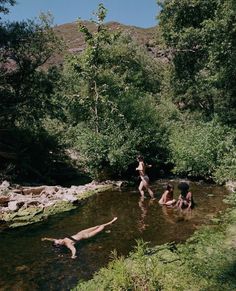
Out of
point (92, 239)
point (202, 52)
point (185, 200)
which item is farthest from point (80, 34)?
point (92, 239)

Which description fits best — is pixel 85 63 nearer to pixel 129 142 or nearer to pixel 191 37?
pixel 191 37

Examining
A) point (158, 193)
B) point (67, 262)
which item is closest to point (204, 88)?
point (158, 193)

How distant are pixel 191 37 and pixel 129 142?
11932mm

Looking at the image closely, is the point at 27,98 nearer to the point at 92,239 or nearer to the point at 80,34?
the point at 92,239

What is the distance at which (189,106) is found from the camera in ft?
127

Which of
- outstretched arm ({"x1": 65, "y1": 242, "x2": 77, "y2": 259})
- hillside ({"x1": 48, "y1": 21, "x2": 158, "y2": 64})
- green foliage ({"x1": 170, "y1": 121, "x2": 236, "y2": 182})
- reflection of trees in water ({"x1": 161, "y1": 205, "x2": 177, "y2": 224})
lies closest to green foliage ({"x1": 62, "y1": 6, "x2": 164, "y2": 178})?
green foliage ({"x1": 170, "y1": 121, "x2": 236, "y2": 182})

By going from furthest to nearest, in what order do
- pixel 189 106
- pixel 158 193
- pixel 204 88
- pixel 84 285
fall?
pixel 189 106 → pixel 204 88 → pixel 158 193 → pixel 84 285

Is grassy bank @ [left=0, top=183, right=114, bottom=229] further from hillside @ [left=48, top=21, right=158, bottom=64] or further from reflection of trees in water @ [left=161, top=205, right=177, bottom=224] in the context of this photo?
hillside @ [left=48, top=21, right=158, bottom=64]

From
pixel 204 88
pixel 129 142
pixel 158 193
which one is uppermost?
pixel 204 88

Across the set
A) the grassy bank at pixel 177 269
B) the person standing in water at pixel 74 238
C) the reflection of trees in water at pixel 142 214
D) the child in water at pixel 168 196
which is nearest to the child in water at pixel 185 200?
the child in water at pixel 168 196

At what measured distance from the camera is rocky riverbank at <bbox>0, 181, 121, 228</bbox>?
1695cm

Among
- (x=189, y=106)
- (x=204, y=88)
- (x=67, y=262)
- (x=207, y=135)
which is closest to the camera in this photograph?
(x=67, y=262)

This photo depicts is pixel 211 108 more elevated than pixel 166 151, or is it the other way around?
pixel 211 108

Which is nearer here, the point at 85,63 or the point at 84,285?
the point at 84,285
